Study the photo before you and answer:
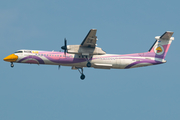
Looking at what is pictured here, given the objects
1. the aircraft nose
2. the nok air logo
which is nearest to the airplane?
the aircraft nose

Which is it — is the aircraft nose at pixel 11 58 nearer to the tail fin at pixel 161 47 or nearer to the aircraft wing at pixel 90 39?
the aircraft wing at pixel 90 39

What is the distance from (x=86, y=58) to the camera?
104ft

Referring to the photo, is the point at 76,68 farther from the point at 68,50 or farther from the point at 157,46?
the point at 157,46

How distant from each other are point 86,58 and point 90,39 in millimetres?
2789

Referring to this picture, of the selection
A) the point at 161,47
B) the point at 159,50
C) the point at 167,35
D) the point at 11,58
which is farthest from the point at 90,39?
the point at 167,35

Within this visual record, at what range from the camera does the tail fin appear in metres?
33.3

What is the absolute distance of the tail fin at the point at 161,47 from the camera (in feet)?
109

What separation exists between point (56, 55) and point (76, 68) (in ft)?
11.4

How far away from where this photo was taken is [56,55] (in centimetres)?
3117

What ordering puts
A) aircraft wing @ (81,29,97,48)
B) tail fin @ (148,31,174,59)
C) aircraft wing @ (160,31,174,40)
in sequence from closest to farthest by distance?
1. aircraft wing @ (81,29,97,48)
2. aircraft wing @ (160,31,174,40)
3. tail fin @ (148,31,174,59)

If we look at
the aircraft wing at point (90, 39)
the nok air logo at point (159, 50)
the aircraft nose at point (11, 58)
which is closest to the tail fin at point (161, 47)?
the nok air logo at point (159, 50)

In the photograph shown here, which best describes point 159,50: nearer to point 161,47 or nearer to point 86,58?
point 161,47

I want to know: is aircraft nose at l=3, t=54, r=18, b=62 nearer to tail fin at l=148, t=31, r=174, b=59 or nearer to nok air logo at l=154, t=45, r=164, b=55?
tail fin at l=148, t=31, r=174, b=59

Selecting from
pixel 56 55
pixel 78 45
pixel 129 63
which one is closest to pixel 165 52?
pixel 129 63
